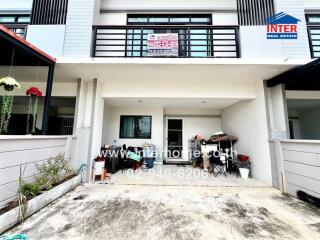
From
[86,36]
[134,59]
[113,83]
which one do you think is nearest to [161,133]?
[113,83]

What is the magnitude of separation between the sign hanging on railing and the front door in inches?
172

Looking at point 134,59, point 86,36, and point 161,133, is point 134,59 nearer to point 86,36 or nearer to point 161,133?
point 86,36

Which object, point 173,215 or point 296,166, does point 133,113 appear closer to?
point 173,215

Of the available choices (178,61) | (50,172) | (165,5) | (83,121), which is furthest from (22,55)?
(165,5)

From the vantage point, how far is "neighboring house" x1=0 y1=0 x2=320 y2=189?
387 centimetres

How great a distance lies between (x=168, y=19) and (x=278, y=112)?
17.1 ft

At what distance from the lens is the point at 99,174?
14.8 ft

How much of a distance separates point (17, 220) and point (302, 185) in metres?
5.40

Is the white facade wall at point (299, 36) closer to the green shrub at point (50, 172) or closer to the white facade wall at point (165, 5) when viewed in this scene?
the white facade wall at point (165, 5)

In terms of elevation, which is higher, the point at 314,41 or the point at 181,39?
the point at 314,41

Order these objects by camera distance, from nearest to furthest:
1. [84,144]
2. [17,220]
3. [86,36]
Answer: [17,220], [86,36], [84,144]

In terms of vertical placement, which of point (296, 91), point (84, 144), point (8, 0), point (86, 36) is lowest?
point (84, 144)

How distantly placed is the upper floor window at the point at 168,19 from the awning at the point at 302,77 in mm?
3567

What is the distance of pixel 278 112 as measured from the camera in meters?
Answer: 4.42
